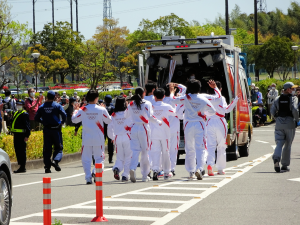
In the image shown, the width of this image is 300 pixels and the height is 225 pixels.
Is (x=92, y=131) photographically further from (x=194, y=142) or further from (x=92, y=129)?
(x=194, y=142)

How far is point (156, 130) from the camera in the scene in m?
11.6

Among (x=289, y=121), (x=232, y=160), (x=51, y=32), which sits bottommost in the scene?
(x=232, y=160)

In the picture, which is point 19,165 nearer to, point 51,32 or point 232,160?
point 232,160

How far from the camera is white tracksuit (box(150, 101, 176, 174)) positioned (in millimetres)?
11617

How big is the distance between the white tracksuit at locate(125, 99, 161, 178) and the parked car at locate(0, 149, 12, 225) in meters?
4.36

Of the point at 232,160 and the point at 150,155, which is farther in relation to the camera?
the point at 232,160

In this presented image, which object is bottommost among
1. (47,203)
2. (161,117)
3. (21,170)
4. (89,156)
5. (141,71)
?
(21,170)

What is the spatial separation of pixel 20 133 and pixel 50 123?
1.12 meters

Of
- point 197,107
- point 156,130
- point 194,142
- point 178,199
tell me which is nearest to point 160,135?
point 156,130

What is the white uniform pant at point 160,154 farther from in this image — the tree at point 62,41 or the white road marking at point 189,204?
the tree at point 62,41

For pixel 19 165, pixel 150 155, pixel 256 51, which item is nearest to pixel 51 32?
pixel 256 51

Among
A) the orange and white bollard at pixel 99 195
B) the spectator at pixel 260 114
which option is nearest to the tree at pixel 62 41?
the spectator at pixel 260 114

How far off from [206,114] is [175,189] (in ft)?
6.31

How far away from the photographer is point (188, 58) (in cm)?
1534
